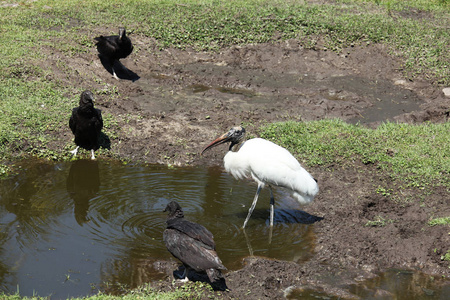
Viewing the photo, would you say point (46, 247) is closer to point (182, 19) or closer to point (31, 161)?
point (31, 161)

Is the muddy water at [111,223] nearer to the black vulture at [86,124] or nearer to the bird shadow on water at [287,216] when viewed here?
the bird shadow on water at [287,216]

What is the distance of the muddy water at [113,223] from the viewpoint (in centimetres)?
630

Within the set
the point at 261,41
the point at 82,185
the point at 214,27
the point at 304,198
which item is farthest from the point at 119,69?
the point at 304,198

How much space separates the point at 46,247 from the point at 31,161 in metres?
3.10

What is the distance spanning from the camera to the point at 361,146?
9891 millimetres

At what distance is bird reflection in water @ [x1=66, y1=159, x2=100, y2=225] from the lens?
26.1ft

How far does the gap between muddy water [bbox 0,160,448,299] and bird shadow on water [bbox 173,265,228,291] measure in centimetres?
16

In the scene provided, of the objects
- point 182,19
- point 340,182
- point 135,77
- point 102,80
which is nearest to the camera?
point 340,182

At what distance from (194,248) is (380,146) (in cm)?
527

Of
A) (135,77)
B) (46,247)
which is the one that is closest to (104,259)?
(46,247)

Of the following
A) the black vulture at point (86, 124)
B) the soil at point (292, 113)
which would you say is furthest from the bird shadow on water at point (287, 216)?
the black vulture at point (86, 124)

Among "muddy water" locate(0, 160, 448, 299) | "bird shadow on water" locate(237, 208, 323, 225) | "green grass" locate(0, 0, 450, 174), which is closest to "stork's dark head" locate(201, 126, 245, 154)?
"muddy water" locate(0, 160, 448, 299)

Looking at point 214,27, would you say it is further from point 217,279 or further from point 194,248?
point 217,279

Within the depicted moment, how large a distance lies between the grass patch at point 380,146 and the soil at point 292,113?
0.89ft
